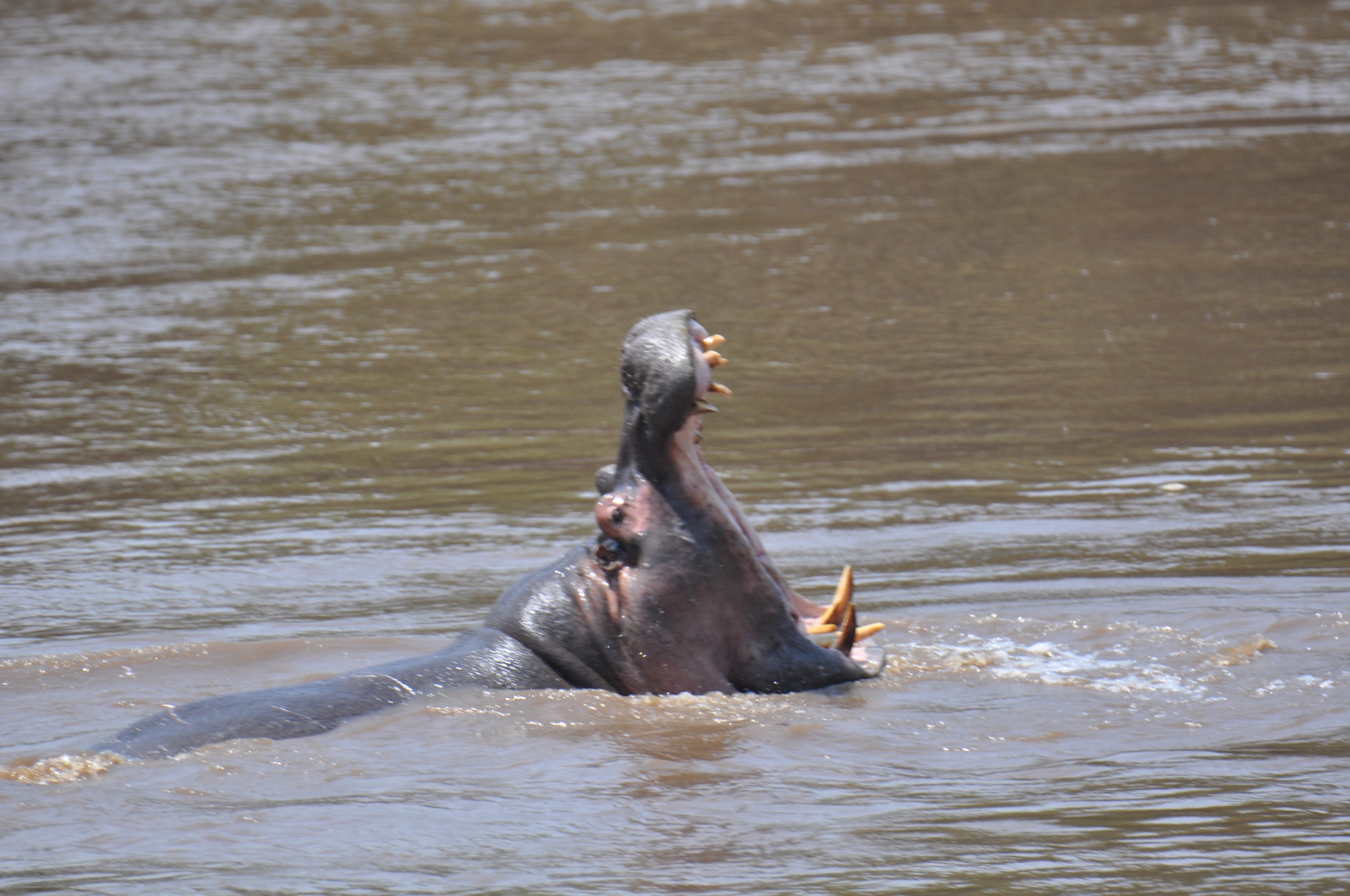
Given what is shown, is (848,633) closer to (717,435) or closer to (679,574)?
(679,574)

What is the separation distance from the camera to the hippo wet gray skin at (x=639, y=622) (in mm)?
4336

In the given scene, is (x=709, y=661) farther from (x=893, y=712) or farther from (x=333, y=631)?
(x=333, y=631)

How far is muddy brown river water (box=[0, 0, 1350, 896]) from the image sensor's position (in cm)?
389

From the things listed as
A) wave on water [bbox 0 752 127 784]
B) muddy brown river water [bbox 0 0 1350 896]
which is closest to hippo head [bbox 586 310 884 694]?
muddy brown river water [bbox 0 0 1350 896]

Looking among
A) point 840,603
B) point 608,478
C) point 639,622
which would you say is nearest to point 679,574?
point 639,622

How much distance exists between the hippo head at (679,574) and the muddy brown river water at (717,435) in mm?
109

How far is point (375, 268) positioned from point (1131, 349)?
4578 mm

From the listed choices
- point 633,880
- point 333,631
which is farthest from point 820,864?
point 333,631

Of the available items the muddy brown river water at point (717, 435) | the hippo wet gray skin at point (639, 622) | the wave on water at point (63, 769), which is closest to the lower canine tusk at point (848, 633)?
the hippo wet gray skin at point (639, 622)

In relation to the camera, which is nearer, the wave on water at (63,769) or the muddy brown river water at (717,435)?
the muddy brown river water at (717,435)

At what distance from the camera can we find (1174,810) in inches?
149

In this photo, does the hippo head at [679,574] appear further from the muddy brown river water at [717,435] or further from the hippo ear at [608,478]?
the muddy brown river water at [717,435]

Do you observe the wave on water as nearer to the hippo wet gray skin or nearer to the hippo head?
the hippo wet gray skin

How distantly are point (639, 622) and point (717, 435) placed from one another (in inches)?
130
